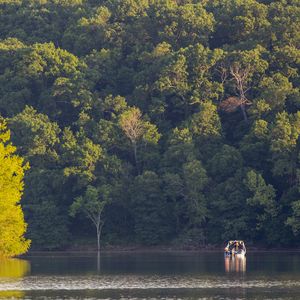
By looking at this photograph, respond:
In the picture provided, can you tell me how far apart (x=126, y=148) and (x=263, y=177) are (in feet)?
58.1

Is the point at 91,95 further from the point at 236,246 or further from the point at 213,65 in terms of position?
the point at 236,246

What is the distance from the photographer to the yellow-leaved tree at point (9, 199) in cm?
9425

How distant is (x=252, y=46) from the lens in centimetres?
13888

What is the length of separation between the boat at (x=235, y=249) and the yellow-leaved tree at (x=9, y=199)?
68.9ft

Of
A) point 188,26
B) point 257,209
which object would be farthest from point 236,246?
point 188,26

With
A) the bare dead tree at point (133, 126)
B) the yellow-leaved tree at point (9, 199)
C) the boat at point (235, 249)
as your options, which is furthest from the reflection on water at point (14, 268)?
the bare dead tree at point (133, 126)

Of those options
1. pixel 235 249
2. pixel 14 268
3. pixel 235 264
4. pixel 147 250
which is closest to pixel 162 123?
pixel 147 250

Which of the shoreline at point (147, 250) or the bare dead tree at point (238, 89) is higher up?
the bare dead tree at point (238, 89)

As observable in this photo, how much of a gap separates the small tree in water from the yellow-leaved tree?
24879mm

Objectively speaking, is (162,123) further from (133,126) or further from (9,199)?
(9,199)

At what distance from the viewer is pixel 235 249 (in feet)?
361

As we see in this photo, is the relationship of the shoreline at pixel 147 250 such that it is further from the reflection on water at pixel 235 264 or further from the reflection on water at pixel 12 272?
the reflection on water at pixel 12 272

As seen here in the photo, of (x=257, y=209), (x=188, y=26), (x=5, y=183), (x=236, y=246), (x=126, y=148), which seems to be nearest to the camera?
(x=5, y=183)

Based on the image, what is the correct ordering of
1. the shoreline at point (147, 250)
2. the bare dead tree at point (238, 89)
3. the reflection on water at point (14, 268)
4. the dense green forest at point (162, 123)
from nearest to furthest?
the reflection on water at point (14, 268) → the shoreline at point (147, 250) → the dense green forest at point (162, 123) → the bare dead tree at point (238, 89)
